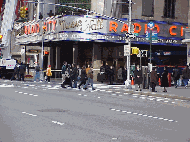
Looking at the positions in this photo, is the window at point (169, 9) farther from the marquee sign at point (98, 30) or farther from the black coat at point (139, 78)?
the black coat at point (139, 78)

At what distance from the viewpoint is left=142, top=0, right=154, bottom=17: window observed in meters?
45.3

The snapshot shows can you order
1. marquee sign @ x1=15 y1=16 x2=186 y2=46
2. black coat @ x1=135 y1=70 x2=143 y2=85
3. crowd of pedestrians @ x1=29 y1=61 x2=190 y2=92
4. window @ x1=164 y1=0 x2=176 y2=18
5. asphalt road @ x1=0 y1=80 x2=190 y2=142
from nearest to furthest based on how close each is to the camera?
asphalt road @ x1=0 y1=80 x2=190 y2=142 < crowd of pedestrians @ x1=29 y1=61 x2=190 y2=92 < black coat @ x1=135 y1=70 x2=143 y2=85 < marquee sign @ x1=15 y1=16 x2=186 y2=46 < window @ x1=164 y1=0 x2=176 y2=18

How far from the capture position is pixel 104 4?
44719 millimetres

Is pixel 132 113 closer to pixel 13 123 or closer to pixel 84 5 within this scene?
pixel 13 123

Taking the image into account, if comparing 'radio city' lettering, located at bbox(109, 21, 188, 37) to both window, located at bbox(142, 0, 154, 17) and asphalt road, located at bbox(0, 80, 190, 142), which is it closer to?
window, located at bbox(142, 0, 154, 17)

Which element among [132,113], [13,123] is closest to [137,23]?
[132,113]

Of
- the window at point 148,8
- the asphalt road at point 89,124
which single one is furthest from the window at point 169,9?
the asphalt road at point 89,124

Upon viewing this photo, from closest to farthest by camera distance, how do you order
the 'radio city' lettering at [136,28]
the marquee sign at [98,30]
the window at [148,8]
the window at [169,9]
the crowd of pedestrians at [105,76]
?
the crowd of pedestrians at [105,76], the marquee sign at [98,30], the 'radio city' lettering at [136,28], the window at [148,8], the window at [169,9]

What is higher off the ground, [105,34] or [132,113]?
[105,34]

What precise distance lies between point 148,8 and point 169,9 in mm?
2635

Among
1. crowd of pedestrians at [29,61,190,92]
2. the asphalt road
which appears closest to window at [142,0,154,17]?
crowd of pedestrians at [29,61,190,92]

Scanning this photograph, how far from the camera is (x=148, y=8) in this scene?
45.4 m

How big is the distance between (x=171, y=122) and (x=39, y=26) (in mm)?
38209

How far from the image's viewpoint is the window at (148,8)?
4528 cm
